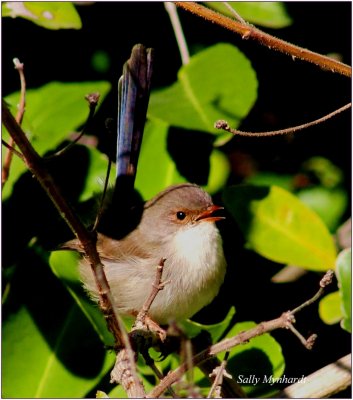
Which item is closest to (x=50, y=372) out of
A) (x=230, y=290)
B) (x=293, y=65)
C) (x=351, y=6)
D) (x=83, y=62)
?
(x=230, y=290)

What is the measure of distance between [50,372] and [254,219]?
1178 mm

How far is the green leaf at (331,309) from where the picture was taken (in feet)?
10.7

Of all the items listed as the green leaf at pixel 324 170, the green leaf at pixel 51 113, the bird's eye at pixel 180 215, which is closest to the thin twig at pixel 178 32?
the green leaf at pixel 51 113

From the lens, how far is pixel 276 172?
409 cm

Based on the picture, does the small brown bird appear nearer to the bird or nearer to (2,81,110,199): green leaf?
the bird

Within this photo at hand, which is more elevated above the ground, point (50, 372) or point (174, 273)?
point (174, 273)

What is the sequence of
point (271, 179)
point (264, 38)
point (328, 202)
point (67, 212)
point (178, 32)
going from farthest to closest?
point (271, 179) → point (328, 202) → point (178, 32) → point (264, 38) → point (67, 212)

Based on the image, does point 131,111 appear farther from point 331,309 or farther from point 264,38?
point 331,309

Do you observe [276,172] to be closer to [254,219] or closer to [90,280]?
[254,219]

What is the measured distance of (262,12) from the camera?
3.55 metres

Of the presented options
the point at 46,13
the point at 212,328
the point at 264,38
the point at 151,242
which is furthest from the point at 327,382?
the point at 46,13

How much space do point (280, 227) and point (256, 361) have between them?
0.60m

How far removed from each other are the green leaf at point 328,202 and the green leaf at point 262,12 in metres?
0.91

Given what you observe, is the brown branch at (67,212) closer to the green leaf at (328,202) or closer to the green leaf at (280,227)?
the green leaf at (280,227)
